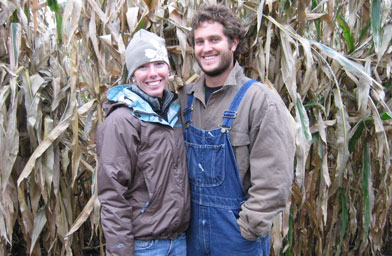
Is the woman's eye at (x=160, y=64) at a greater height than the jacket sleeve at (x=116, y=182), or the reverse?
the woman's eye at (x=160, y=64)

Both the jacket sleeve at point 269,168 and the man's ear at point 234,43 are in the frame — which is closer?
the jacket sleeve at point 269,168

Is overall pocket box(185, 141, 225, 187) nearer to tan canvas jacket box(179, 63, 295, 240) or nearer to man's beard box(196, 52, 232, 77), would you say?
tan canvas jacket box(179, 63, 295, 240)

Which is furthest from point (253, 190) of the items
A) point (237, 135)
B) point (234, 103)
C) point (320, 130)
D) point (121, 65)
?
point (121, 65)

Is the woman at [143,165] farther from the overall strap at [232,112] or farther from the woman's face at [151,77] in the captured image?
the overall strap at [232,112]

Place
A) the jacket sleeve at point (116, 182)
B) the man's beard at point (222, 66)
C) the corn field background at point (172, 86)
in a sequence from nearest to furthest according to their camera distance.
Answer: the jacket sleeve at point (116, 182), the man's beard at point (222, 66), the corn field background at point (172, 86)

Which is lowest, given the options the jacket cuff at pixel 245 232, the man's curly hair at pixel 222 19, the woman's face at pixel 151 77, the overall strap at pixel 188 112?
the jacket cuff at pixel 245 232

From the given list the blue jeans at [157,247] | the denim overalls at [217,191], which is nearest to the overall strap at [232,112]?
the denim overalls at [217,191]

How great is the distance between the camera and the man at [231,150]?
1121 mm

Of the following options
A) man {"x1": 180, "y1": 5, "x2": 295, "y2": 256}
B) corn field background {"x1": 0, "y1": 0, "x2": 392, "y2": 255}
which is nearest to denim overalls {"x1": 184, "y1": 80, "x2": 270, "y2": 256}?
man {"x1": 180, "y1": 5, "x2": 295, "y2": 256}

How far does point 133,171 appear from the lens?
1.18 metres

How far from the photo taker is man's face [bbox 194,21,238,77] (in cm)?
122

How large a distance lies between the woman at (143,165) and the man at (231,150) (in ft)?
0.24

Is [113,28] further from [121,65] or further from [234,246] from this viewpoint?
[234,246]

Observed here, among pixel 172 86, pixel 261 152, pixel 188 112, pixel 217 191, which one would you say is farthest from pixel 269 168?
pixel 172 86
